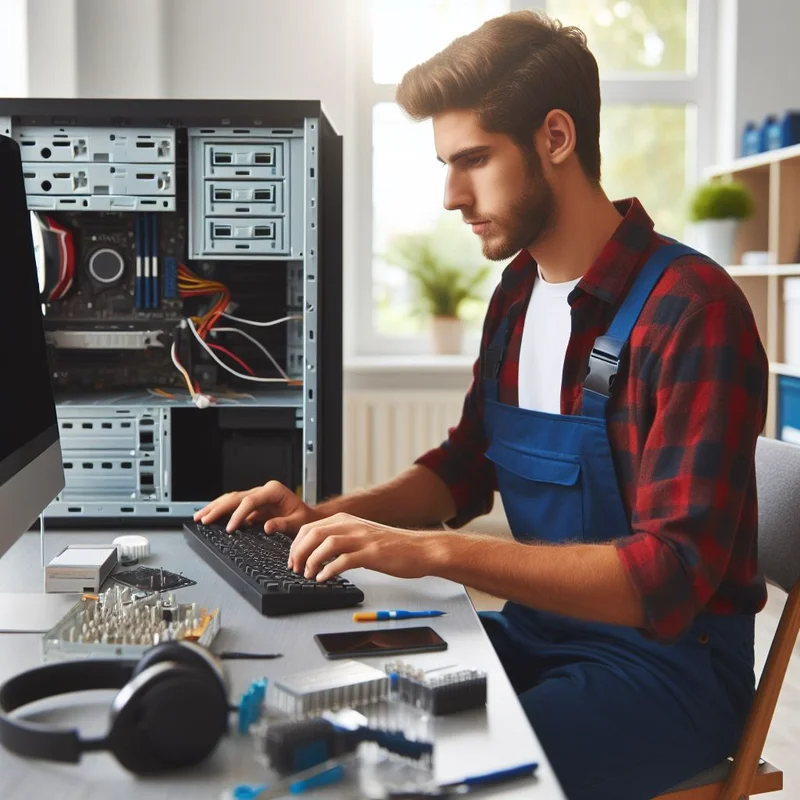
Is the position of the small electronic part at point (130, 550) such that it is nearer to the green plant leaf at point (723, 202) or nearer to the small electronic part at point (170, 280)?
the small electronic part at point (170, 280)

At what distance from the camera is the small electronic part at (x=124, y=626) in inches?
31.9

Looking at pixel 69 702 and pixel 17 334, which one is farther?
pixel 17 334

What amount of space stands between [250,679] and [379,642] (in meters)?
0.13

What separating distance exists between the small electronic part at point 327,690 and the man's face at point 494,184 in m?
0.65

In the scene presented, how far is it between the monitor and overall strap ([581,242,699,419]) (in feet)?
1.96

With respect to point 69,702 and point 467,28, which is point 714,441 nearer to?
point 69,702

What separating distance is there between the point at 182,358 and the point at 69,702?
88 centimetres

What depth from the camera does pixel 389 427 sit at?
3336 mm

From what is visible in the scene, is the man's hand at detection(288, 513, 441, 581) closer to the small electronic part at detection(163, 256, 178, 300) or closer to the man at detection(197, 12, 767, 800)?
the man at detection(197, 12, 767, 800)

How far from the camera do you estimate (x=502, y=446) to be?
1302 millimetres

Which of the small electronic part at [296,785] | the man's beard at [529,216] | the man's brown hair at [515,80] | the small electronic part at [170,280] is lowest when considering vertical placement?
the small electronic part at [296,785]

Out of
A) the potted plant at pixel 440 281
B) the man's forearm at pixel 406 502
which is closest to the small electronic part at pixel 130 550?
the man's forearm at pixel 406 502

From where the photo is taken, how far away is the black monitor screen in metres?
0.96

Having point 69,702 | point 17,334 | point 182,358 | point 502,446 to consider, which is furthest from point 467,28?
point 69,702
